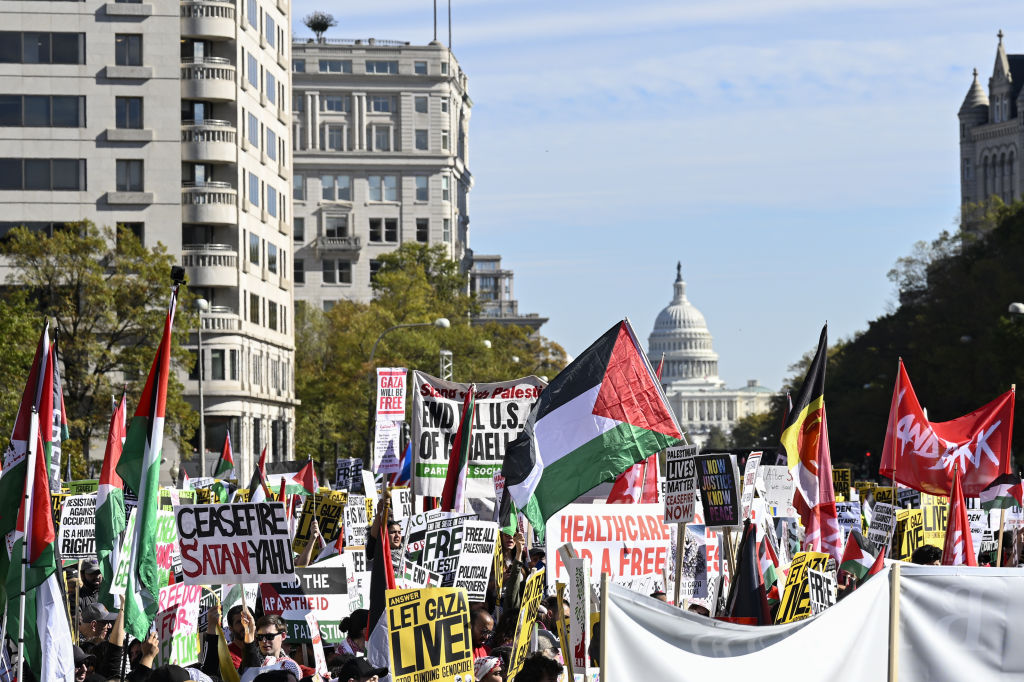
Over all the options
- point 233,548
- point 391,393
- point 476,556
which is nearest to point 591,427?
point 476,556

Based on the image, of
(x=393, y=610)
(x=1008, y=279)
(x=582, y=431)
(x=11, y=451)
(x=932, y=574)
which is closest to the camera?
(x=932, y=574)

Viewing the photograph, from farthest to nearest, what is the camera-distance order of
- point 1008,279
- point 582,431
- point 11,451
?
1. point 1008,279
2. point 582,431
3. point 11,451

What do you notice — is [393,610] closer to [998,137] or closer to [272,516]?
[272,516]

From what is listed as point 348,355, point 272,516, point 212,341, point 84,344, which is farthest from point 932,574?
point 348,355

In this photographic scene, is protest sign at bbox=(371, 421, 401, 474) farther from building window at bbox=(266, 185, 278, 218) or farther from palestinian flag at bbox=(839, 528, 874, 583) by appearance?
building window at bbox=(266, 185, 278, 218)

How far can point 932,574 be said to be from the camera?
718cm

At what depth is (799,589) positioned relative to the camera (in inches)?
475

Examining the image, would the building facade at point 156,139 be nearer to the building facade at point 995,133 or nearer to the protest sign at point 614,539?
the protest sign at point 614,539

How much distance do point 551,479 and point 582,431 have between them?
43 centimetres

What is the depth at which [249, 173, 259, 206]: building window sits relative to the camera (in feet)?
240

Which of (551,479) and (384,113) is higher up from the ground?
(384,113)

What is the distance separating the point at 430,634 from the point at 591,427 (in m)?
2.51

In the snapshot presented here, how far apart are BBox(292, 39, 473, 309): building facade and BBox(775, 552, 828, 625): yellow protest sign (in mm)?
111671

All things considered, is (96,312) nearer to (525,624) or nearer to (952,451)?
(952,451)
